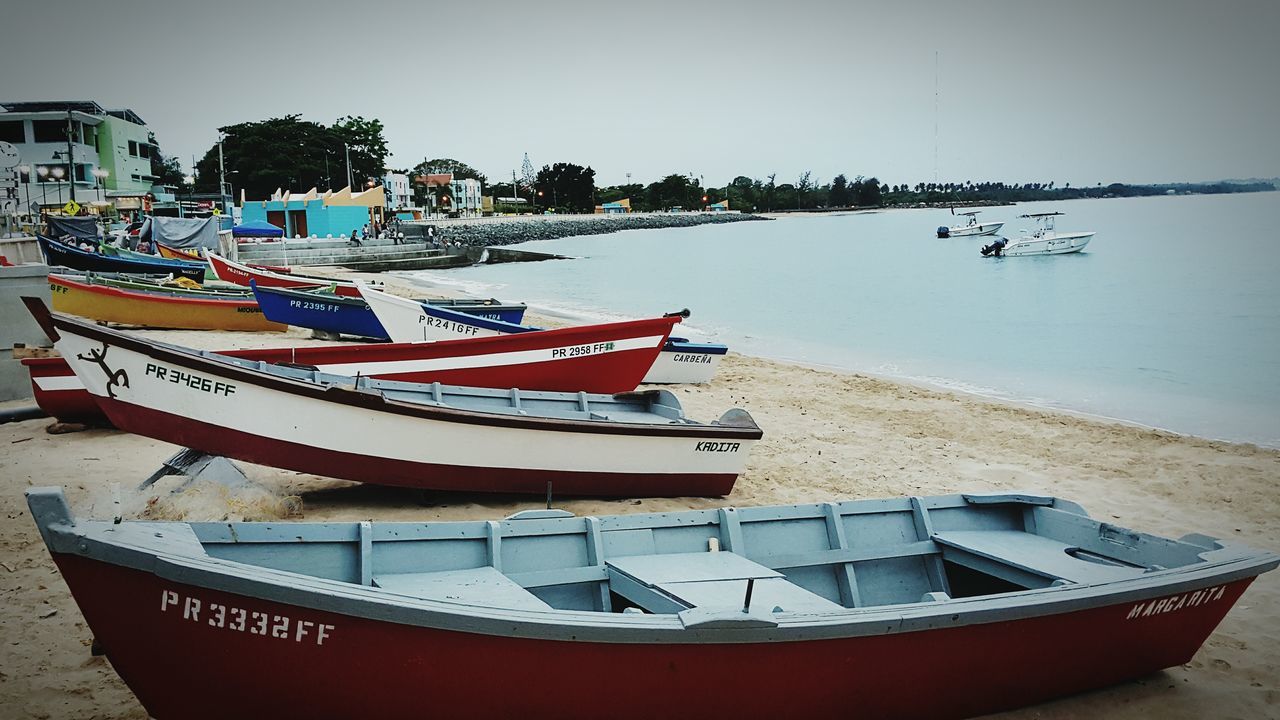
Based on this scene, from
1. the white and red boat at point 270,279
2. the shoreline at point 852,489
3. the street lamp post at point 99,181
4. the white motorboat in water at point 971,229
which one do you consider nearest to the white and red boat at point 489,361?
the shoreline at point 852,489

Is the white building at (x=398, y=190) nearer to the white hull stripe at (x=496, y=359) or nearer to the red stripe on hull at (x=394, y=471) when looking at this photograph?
the white hull stripe at (x=496, y=359)

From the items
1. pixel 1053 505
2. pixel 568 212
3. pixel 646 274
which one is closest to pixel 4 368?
pixel 1053 505

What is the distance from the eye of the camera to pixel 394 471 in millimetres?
7566

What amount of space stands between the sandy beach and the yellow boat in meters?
2.40

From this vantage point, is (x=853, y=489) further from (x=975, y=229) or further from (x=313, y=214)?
(x=975, y=229)

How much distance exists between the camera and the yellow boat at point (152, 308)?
58.1 ft

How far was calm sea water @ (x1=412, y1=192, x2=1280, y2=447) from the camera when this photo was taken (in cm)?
1853

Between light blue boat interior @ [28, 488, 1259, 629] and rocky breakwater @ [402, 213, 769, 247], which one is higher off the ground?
rocky breakwater @ [402, 213, 769, 247]

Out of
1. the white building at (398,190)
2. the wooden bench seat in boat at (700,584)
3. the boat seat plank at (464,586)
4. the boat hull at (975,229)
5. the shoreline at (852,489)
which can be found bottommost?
the shoreline at (852,489)

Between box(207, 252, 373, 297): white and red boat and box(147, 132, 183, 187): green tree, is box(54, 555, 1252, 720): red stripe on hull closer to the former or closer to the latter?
box(207, 252, 373, 297): white and red boat

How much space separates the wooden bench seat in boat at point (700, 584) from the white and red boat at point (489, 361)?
5.16m

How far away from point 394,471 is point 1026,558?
5.11m

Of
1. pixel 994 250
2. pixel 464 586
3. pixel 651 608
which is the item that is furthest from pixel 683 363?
pixel 994 250

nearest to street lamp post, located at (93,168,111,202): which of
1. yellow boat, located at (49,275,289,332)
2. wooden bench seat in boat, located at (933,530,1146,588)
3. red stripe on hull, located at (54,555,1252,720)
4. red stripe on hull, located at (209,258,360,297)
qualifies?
red stripe on hull, located at (209,258,360,297)
